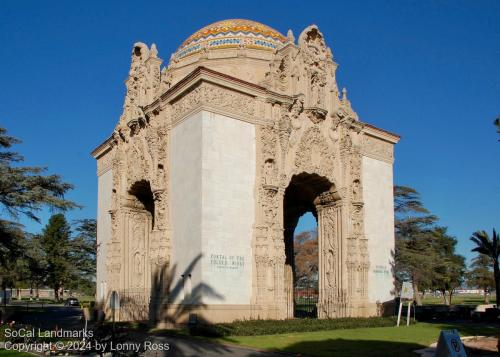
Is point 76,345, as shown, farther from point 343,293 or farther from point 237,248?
point 343,293

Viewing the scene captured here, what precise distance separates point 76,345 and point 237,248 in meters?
9.53

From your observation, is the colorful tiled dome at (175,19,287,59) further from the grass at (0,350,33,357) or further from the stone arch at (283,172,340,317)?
the grass at (0,350,33,357)

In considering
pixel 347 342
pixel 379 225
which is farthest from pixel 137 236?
pixel 347 342

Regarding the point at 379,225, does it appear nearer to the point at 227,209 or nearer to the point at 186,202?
the point at 227,209

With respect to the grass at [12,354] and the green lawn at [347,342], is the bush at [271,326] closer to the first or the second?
the green lawn at [347,342]

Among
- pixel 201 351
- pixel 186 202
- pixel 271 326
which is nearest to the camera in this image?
pixel 201 351

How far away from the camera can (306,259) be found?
2753 inches

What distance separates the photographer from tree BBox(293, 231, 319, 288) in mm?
69375

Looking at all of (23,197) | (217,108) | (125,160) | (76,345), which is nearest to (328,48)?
(217,108)

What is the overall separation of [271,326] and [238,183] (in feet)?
20.8

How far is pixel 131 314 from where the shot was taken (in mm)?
29359

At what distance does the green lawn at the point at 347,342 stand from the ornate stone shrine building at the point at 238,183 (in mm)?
3429

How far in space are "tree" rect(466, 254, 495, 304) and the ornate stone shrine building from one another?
179 feet

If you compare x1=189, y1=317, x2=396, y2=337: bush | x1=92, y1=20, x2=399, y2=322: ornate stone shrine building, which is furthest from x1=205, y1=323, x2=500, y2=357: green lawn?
x1=92, y1=20, x2=399, y2=322: ornate stone shrine building
